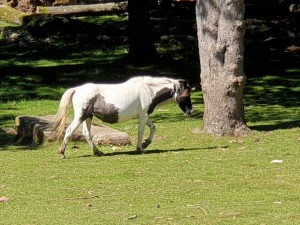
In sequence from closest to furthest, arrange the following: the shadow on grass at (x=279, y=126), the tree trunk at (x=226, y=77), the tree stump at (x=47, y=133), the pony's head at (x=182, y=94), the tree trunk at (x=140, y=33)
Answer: the pony's head at (x=182, y=94) < the tree stump at (x=47, y=133) < the tree trunk at (x=226, y=77) < the shadow on grass at (x=279, y=126) < the tree trunk at (x=140, y=33)

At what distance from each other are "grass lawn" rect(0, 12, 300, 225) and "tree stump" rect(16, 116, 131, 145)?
7.3 inches

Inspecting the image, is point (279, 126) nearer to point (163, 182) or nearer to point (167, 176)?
point (167, 176)

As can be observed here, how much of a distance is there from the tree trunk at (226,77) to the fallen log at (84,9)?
65.5ft

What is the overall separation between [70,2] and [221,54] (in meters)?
23.2

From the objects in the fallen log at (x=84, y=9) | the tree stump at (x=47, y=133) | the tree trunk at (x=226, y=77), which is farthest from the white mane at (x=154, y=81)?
the fallen log at (x=84, y=9)

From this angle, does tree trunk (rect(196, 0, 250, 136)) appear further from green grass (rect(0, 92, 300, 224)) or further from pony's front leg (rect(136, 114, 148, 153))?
pony's front leg (rect(136, 114, 148, 153))

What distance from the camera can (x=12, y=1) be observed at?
126 feet

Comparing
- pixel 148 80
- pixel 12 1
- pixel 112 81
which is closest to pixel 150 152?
pixel 148 80

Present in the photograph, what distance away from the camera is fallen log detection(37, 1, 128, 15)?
3750cm

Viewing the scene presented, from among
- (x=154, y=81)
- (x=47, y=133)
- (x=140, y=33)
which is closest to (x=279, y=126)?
(x=154, y=81)

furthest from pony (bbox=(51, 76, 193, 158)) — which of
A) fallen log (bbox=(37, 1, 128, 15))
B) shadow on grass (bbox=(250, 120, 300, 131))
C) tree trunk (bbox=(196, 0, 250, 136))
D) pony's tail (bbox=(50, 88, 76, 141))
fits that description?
fallen log (bbox=(37, 1, 128, 15))

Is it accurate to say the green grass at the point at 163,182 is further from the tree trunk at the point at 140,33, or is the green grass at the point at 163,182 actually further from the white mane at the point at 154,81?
the tree trunk at the point at 140,33

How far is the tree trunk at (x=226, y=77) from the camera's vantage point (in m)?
17.8

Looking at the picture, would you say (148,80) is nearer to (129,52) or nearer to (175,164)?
(175,164)
